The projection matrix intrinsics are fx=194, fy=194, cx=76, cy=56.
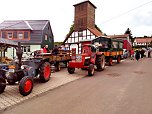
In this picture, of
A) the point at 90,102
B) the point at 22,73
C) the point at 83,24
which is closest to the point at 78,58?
the point at 22,73

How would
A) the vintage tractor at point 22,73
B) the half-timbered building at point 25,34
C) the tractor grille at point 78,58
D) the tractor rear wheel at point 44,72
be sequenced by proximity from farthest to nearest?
the half-timbered building at point 25,34
the tractor grille at point 78,58
the tractor rear wheel at point 44,72
the vintage tractor at point 22,73

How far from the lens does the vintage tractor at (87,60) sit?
12.8 meters

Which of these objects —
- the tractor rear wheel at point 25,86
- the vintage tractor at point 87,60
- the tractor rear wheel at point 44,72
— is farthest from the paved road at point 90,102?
the vintage tractor at point 87,60

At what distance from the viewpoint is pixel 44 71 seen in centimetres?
980

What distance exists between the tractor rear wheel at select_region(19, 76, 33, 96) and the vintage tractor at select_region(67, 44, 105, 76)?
5584 millimetres

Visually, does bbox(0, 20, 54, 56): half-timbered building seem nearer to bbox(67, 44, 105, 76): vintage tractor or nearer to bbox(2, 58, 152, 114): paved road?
bbox(67, 44, 105, 76): vintage tractor

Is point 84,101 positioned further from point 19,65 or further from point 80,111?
point 19,65

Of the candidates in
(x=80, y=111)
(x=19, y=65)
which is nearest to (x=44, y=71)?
(x=19, y=65)

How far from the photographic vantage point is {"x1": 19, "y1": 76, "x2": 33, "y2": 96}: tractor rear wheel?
7035mm

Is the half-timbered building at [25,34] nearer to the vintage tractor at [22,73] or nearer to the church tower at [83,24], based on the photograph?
the church tower at [83,24]

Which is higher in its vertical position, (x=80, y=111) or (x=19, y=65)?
(x=19, y=65)

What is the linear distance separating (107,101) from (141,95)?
5.53 ft

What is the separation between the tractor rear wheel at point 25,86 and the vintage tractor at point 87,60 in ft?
18.3

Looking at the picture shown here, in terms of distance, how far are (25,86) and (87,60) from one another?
6880mm
